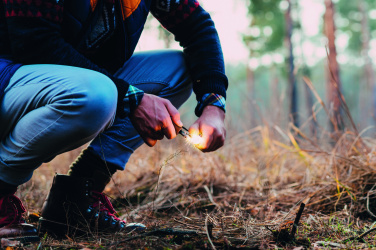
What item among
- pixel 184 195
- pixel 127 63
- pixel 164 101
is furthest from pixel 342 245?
pixel 127 63

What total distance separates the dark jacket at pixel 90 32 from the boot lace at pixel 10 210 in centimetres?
34

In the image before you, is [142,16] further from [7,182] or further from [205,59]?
[7,182]

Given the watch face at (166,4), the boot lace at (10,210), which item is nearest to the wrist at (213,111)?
the watch face at (166,4)

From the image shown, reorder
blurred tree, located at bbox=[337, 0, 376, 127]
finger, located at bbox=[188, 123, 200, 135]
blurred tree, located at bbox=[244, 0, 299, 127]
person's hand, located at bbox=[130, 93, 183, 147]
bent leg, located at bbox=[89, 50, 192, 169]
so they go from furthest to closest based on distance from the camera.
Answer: blurred tree, located at bbox=[337, 0, 376, 127] → blurred tree, located at bbox=[244, 0, 299, 127] → bent leg, located at bbox=[89, 50, 192, 169] → finger, located at bbox=[188, 123, 200, 135] → person's hand, located at bbox=[130, 93, 183, 147]

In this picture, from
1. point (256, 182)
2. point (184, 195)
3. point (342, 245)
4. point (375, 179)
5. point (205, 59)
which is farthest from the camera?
point (256, 182)


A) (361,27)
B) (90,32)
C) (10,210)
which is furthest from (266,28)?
(10,210)

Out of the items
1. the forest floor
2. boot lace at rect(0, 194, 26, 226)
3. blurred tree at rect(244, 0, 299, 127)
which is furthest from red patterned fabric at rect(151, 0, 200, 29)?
blurred tree at rect(244, 0, 299, 127)

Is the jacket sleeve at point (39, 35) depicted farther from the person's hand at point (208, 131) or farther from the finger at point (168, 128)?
the person's hand at point (208, 131)

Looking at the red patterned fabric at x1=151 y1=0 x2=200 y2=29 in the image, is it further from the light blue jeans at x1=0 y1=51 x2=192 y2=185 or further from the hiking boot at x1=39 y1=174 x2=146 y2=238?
the hiking boot at x1=39 y1=174 x2=146 y2=238

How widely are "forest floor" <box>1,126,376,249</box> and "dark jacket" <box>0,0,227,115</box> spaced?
1.23 feet

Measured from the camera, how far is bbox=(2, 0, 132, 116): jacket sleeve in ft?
2.97

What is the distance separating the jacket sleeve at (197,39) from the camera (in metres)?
1.30

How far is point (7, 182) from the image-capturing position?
3.22 feet

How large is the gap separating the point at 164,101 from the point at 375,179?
1.09 m
